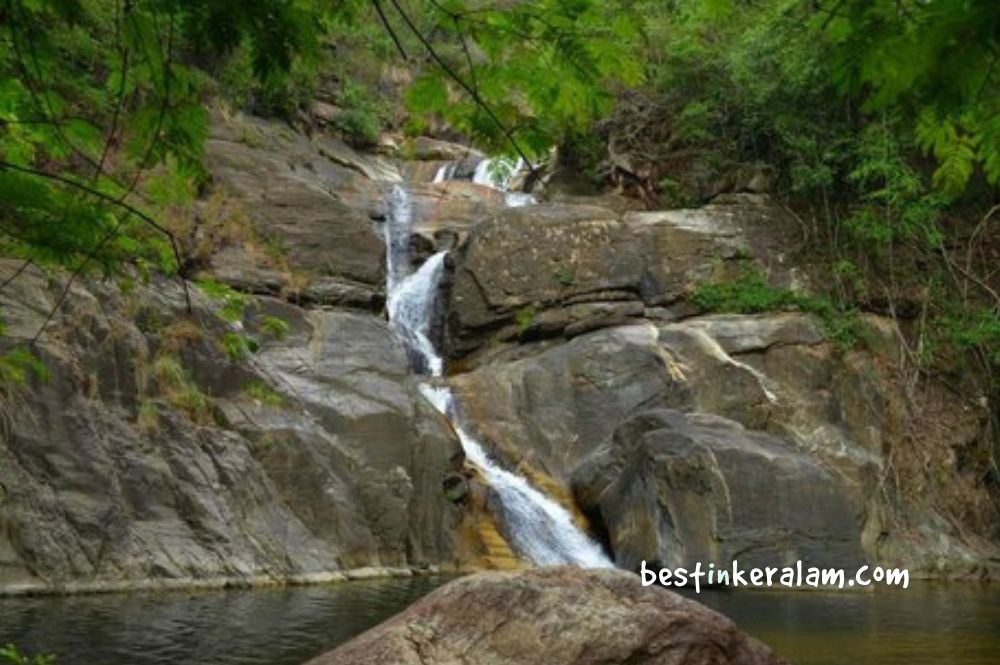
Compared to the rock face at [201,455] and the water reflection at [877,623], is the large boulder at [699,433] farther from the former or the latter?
the rock face at [201,455]

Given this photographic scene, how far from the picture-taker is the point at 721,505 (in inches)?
633

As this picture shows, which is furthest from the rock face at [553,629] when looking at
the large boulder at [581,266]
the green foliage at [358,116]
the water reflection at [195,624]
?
the green foliage at [358,116]

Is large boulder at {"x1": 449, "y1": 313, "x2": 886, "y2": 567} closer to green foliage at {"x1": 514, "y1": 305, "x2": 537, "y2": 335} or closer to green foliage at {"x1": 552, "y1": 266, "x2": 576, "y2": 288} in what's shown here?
green foliage at {"x1": 514, "y1": 305, "x2": 537, "y2": 335}

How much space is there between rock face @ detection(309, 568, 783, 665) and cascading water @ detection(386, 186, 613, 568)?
6865 millimetres

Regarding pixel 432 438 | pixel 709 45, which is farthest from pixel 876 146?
pixel 432 438

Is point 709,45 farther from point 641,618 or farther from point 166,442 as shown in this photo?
point 641,618

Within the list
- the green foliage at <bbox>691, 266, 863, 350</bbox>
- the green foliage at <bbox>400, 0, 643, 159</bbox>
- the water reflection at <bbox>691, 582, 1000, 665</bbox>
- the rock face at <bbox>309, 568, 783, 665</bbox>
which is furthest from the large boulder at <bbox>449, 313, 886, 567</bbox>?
the green foliage at <bbox>400, 0, 643, 159</bbox>

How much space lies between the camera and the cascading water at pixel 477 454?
16797mm

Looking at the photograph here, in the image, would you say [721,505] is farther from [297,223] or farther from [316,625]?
[297,223]

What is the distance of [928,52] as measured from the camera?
190 centimetres

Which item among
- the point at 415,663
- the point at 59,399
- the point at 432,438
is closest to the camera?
the point at 415,663

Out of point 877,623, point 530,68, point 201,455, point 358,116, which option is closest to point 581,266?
point 201,455

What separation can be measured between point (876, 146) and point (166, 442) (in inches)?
637

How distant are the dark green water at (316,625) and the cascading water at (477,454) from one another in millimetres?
2846
